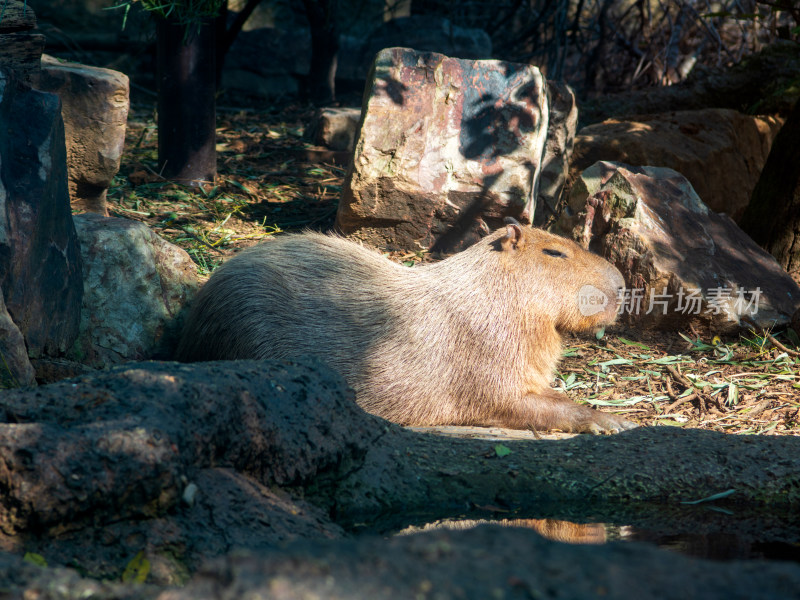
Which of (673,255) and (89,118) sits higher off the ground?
(89,118)

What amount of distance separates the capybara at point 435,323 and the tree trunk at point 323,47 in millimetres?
5242

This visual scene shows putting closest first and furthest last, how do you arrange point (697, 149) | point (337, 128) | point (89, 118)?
point (89, 118) < point (697, 149) < point (337, 128)

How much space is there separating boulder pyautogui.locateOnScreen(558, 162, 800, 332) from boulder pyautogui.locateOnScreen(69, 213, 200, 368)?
9.38 feet

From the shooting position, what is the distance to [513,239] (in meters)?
4.16

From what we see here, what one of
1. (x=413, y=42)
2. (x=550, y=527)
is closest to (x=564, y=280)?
(x=550, y=527)

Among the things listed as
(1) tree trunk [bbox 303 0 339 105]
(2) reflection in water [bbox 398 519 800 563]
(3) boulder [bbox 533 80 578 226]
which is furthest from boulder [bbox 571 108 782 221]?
(2) reflection in water [bbox 398 519 800 563]

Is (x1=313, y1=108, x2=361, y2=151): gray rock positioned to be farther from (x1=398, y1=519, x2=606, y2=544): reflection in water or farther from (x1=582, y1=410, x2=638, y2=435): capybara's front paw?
(x1=398, y1=519, x2=606, y2=544): reflection in water

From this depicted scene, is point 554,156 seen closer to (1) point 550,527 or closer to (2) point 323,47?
(2) point 323,47

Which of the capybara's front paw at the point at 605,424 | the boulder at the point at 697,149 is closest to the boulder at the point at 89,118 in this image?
the capybara's front paw at the point at 605,424

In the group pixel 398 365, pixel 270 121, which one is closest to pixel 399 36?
pixel 270 121

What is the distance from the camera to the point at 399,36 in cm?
986

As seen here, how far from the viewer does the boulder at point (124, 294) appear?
4016mm

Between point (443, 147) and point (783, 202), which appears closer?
point (443, 147)

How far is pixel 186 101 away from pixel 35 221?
11.1 ft
